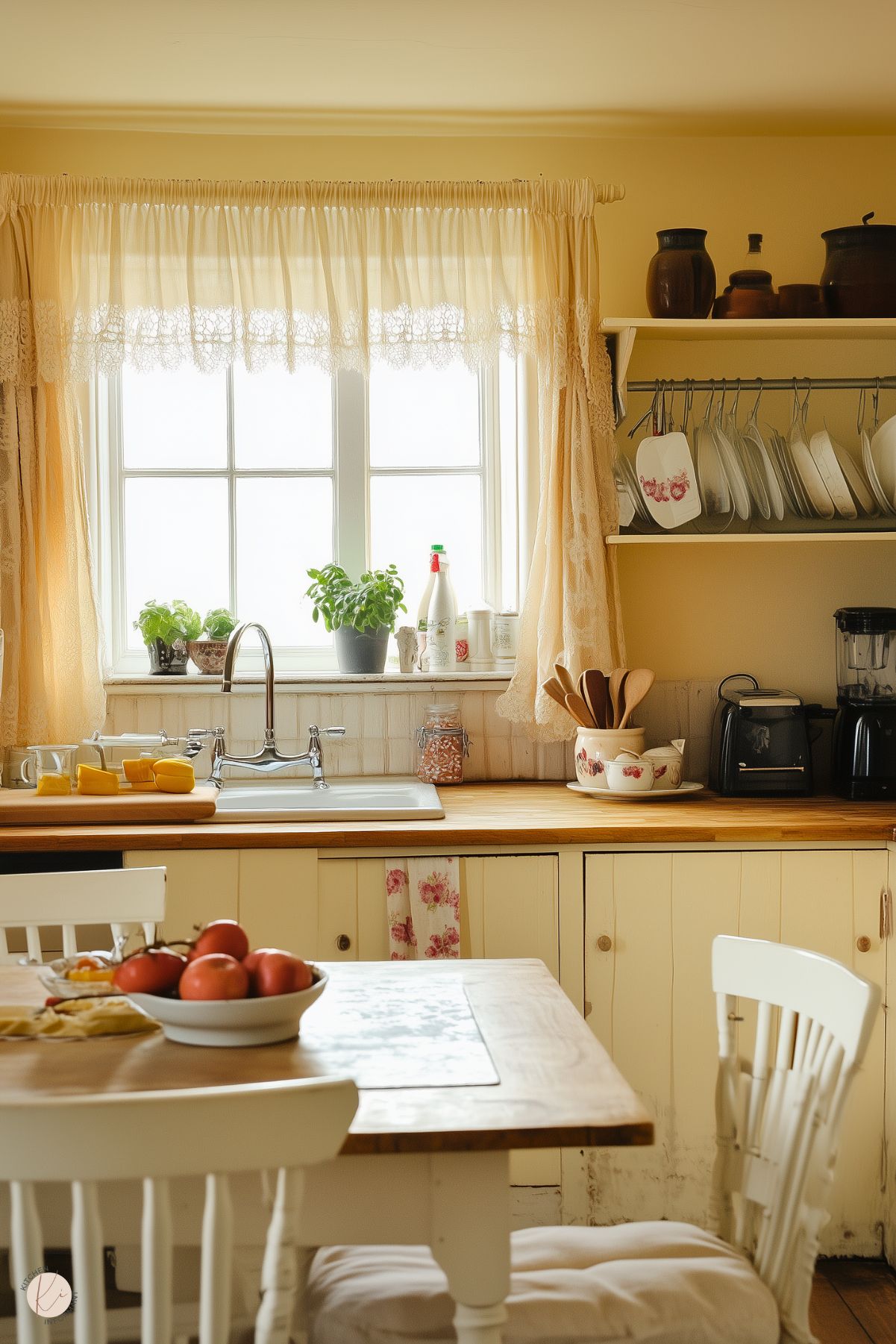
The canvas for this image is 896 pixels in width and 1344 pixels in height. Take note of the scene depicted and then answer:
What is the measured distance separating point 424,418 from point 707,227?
0.89 meters

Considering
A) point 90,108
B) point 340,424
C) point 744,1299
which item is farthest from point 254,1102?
point 90,108

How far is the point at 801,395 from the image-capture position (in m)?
3.11

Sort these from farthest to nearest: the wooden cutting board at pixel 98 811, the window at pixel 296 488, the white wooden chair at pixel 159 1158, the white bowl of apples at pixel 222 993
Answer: the window at pixel 296 488
the wooden cutting board at pixel 98 811
the white bowl of apples at pixel 222 993
the white wooden chair at pixel 159 1158

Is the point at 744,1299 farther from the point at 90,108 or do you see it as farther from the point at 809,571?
the point at 90,108

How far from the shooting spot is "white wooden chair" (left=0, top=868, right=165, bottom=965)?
74.1 inches

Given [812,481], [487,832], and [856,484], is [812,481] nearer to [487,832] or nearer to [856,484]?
Answer: [856,484]

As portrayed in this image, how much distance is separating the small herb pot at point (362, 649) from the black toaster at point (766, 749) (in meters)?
0.90

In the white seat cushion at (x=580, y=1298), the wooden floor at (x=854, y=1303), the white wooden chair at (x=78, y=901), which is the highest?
the white wooden chair at (x=78, y=901)

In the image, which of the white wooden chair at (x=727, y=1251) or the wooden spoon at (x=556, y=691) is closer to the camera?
the white wooden chair at (x=727, y=1251)

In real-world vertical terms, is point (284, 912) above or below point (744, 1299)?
above

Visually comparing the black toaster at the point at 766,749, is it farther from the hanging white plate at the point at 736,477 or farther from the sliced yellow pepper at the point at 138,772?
the sliced yellow pepper at the point at 138,772

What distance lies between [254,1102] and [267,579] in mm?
2397

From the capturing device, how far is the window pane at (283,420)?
3215 mm

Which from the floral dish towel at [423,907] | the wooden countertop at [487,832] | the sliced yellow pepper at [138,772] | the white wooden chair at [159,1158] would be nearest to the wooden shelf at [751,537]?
the wooden countertop at [487,832]
